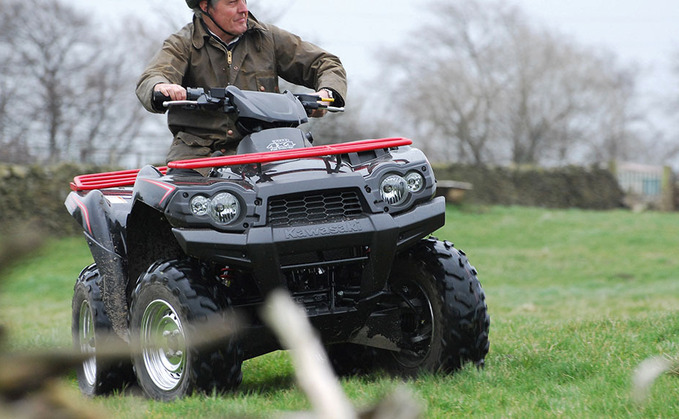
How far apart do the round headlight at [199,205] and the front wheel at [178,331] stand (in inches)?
11.5

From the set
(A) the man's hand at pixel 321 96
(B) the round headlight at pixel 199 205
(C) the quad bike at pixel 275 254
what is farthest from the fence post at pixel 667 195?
(B) the round headlight at pixel 199 205

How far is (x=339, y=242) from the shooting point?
13.6 feet

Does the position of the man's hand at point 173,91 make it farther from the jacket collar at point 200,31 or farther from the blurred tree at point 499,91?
the blurred tree at point 499,91

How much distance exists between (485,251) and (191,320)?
17.0 meters

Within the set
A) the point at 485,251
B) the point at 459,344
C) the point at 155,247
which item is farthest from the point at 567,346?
the point at 485,251

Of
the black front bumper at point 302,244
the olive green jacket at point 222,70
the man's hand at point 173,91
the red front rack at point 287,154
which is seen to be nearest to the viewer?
the black front bumper at point 302,244

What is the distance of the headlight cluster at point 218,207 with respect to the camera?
163 inches

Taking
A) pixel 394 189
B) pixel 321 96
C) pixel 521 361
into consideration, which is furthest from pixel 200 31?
pixel 521 361

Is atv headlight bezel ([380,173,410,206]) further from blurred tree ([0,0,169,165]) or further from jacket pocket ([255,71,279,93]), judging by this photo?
blurred tree ([0,0,169,165])

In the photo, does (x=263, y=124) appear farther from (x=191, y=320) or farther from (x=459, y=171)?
(x=459, y=171)

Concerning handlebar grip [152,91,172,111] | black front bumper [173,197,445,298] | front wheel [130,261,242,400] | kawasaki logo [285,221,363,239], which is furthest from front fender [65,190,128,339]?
kawasaki logo [285,221,363,239]

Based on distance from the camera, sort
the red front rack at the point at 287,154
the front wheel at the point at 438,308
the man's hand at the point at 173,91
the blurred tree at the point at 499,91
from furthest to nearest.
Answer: the blurred tree at the point at 499,91, the man's hand at the point at 173,91, the front wheel at the point at 438,308, the red front rack at the point at 287,154

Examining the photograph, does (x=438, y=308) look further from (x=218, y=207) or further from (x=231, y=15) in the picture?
(x=231, y=15)

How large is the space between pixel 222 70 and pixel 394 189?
4.74ft
